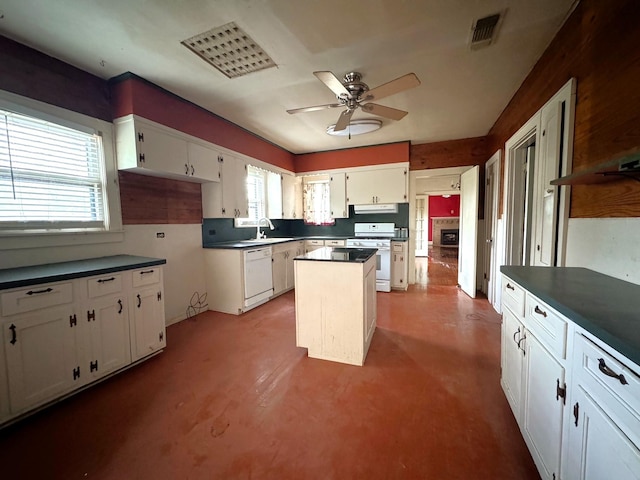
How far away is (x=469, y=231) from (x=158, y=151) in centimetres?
432

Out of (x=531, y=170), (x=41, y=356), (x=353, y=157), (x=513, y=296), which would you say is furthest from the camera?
(x=353, y=157)

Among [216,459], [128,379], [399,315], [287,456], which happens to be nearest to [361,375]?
[287,456]

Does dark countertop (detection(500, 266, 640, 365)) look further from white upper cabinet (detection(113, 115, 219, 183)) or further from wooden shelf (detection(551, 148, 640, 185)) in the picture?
white upper cabinet (detection(113, 115, 219, 183))

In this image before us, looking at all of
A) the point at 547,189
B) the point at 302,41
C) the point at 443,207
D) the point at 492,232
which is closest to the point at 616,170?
the point at 547,189

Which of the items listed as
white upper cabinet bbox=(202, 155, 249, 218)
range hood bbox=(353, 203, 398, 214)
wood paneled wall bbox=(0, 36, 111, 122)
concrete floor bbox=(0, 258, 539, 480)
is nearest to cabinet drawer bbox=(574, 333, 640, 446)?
concrete floor bbox=(0, 258, 539, 480)

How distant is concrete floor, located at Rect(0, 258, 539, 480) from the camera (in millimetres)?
1287

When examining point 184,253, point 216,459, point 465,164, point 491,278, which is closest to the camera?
point 216,459

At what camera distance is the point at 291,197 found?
199 inches

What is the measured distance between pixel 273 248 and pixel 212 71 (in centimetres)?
232

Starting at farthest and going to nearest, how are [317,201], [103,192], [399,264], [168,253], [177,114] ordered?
[317,201] → [399,264] → [168,253] → [177,114] → [103,192]

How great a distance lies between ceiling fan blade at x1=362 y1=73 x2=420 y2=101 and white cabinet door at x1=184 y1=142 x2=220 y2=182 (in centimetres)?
199

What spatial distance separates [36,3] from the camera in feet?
5.24

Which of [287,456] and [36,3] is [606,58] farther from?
[36,3]

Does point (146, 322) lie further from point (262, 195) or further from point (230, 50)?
point (262, 195)
